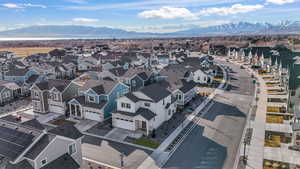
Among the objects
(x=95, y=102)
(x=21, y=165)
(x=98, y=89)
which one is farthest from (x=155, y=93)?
(x=21, y=165)

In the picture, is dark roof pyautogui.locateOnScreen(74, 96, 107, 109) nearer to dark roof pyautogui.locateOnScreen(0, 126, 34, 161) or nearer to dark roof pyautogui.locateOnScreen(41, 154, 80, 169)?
dark roof pyautogui.locateOnScreen(0, 126, 34, 161)

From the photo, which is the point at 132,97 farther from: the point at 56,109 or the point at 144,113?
the point at 56,109

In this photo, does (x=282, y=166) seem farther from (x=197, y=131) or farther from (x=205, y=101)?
(x=205, y=101)

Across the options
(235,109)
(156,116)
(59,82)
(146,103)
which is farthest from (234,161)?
(59,82)

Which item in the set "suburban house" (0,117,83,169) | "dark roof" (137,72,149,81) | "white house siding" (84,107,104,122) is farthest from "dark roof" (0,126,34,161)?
"dark roof" (137,72,149,81)

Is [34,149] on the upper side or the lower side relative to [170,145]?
upper

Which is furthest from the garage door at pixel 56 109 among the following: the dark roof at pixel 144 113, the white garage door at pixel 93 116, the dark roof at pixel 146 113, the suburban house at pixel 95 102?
the dark roof at pixel 146 113

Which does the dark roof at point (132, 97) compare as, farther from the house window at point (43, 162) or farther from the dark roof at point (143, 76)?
the dark roof at point (143, 76)
